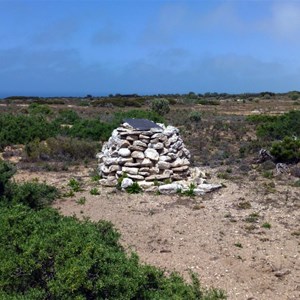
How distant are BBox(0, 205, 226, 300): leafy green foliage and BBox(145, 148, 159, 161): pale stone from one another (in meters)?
7.88

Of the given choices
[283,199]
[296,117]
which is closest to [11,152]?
[283,199]

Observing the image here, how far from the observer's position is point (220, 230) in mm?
9109

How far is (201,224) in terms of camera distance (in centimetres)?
948

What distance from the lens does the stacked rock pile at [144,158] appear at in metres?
12.7

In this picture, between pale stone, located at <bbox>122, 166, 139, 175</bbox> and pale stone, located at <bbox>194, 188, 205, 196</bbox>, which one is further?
pale stone, located at <bbox>122, 166, 139, 175</bbox>

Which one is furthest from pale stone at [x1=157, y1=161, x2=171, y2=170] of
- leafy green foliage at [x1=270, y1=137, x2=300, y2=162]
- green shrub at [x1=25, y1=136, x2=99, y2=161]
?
leafy green foliage at [x1=270, y1=137, x2=300, y2=162]

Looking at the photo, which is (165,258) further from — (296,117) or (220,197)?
(296,117)

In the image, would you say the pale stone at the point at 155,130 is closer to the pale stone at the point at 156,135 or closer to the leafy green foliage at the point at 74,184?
the pale stone at the point at 156,135

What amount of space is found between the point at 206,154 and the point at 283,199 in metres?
6.71

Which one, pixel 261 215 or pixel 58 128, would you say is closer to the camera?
pixel 261 215

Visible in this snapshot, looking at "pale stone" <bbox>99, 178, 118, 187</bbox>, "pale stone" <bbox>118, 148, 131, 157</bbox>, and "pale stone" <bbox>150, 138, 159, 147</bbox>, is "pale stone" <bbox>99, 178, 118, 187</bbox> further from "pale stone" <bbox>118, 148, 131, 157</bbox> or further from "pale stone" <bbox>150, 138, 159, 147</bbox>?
"pale stone" <bbox>150, 138, 159, 147</bbox>

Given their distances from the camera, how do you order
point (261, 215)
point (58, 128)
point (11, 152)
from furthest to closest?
point (58, 128) → point (11, 152) → point (261, 215)

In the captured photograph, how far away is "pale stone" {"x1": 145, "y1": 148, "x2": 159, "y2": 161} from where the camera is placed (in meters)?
12.9

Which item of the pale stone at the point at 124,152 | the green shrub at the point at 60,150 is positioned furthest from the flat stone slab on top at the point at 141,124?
the green shrub at the point at 60,150
